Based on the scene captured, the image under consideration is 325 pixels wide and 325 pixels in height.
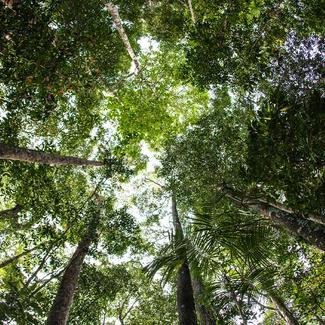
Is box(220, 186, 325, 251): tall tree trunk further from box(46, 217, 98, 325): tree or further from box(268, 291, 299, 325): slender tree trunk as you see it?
box(46, 217, 98, 325): tree

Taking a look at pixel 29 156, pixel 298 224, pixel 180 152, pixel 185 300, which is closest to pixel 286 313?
pixel 185 300

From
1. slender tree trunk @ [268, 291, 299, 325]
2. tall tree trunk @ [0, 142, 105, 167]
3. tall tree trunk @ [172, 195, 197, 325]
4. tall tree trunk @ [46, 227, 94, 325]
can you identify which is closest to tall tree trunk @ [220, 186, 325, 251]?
tall tree trunk @ [172, 195, 197, 325]

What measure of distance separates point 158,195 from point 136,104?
753cm

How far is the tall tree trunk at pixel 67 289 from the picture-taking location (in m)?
9.01

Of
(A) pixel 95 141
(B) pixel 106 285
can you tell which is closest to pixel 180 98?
(A) pixel 95 141

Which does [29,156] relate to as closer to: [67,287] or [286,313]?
[67,287]

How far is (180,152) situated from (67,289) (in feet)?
22.5

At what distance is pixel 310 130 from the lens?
455 cm

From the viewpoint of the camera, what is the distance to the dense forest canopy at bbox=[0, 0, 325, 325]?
15.9 ft

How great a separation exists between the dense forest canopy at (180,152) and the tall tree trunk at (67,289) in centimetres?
5

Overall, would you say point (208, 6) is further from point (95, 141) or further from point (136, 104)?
point (95, 141)

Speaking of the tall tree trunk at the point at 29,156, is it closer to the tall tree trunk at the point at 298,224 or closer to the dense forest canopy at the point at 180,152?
the dense forest canopy at the point at 180,152

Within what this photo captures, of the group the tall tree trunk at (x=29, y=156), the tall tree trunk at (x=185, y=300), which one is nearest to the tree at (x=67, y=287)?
the tall tree trunk at (x=29, y=156)

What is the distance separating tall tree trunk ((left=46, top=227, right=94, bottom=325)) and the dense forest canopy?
0.16 feet
